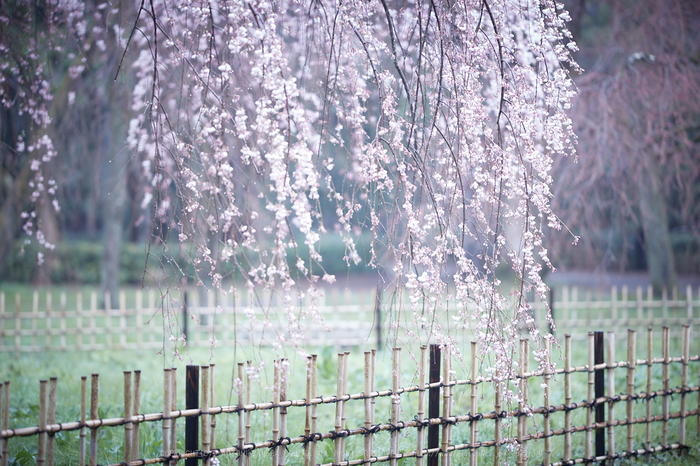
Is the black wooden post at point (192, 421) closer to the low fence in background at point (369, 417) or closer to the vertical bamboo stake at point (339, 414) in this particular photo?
the low fence in background at point (369, 417)

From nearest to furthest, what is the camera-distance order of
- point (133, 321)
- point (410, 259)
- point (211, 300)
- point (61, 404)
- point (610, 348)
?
point (410, 259)
point (610, 348)
point (61, 404)
point (211, 300)
point (133, 321)

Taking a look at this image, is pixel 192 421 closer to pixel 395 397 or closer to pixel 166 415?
pixel 166 415

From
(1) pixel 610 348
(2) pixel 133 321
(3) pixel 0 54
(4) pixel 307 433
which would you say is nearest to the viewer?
(4) pixel 307 433

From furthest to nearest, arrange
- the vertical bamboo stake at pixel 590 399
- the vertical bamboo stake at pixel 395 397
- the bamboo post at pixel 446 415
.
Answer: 1. the vertical bamboo stake at pixel 590 399
2. the bamboo post at pixel 446 415
3. the vertical bamboo stake at pixel 395 397

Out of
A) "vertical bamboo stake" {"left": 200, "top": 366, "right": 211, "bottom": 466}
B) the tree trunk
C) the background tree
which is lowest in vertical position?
"vertical bamboo stake" {"left": 200, "top": 366, "right": 211, "bottom": 466}

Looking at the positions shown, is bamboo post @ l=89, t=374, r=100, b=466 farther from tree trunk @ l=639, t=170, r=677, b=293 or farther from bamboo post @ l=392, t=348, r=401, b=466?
tree trunk @ l=639, t=170, r=677, b=293

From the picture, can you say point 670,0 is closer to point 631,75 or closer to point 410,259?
point 631,75

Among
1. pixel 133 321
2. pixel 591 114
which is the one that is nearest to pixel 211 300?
pixel 133 321

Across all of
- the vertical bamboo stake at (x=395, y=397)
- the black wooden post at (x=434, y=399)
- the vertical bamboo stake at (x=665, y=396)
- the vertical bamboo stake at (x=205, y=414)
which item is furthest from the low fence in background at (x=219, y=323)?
the vertical bamboo stake at (x=205, y=414)

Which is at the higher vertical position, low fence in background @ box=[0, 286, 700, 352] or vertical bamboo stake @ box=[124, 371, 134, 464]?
vertical bamboo stake @ box=[124, 371, 134, 464]

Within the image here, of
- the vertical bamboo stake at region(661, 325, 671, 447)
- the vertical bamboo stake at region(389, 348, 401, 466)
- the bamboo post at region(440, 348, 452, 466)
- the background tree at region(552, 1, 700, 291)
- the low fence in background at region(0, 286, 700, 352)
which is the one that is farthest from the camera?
the low fence in background at region(0, 286, 700, 352)

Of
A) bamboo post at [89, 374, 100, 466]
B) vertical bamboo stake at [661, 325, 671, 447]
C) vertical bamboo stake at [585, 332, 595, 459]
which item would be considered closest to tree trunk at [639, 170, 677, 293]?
vertical bamboo stake at [661, 325, 671, 447]

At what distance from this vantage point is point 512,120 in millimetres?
2131

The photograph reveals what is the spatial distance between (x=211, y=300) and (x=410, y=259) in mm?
6257
